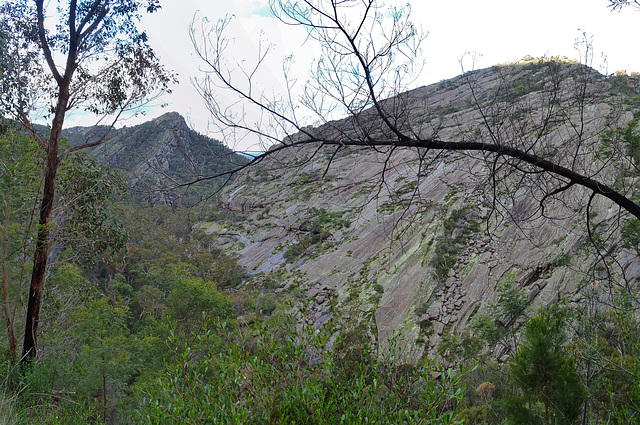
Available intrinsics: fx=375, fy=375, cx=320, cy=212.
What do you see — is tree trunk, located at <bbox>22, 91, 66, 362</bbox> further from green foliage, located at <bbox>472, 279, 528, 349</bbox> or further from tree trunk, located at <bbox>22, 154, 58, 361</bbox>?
green foliage, located at <bbox>472, 279, 528, 349</bbox>

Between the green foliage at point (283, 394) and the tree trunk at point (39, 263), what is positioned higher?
the tree trunk at point (39, 263)

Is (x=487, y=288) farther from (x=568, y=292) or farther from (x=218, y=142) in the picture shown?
(x=218, y=142)

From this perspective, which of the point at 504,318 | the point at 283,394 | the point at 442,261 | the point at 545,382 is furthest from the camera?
the point at 442,261

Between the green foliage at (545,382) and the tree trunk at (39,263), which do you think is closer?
the green foliage at (545,382)

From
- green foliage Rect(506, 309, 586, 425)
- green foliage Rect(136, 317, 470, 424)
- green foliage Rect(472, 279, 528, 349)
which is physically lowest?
green foliage Rect(472, 279, 528, 349)

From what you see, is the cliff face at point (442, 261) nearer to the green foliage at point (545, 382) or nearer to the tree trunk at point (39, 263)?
the tree trunk at point (39, 263)

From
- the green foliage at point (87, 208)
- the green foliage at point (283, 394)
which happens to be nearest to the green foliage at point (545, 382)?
the green foliage at point (283, 394)

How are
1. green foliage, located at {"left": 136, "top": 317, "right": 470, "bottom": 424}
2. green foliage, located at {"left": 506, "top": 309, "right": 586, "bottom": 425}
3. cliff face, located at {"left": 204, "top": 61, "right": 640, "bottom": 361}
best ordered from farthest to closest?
cliff face, located at {"left": 204, "top": 61, "right": 640, "bottom": 361}
green foliage, located at {"left": 506, "top": 309, "right": 586, "bottom": 425}
green foliage, located at {"left": 136, "top": 317, "right": 470, "bottom": 424}

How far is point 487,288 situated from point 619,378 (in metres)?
9.18

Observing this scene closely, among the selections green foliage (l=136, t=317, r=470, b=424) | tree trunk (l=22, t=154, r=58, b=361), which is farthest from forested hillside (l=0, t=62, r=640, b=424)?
tree trunk (l=22, t=154, r=58, b=361)

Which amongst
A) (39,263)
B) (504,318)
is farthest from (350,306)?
(39,263)

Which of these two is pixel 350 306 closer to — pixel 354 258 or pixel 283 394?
pixel 354 258

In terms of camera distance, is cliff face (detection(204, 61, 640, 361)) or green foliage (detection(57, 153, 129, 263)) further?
cliff face (detection(204, 61, 640, 361))

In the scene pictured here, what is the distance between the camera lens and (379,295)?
15.9 m
